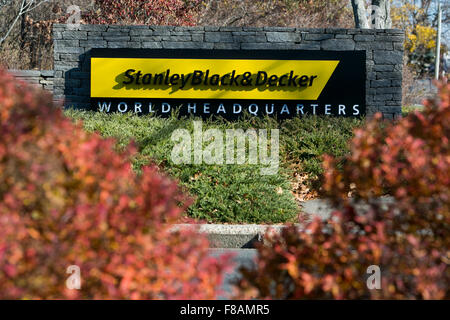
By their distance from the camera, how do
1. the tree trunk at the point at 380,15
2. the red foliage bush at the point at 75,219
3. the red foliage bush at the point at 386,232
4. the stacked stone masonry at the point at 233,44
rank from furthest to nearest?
the tree trunk at the point at 380,15
the stacked stone masonry at the point at 233,44
the red foliage bush at the point at 386,232
the red foliage bush at the point at 75,219

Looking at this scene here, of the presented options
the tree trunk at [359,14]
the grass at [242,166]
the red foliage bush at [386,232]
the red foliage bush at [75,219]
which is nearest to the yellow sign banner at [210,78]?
the grass at [242,166]

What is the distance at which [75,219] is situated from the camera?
2.66m

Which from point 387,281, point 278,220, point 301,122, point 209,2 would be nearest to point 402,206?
point 387,281

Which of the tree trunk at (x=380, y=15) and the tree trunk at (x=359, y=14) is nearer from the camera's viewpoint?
the tree trunk at (x=359, y=14)

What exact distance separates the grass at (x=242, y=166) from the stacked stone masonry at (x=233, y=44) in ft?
4.58

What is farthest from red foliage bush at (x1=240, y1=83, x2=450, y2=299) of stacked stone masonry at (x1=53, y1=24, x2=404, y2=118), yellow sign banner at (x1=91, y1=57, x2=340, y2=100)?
stacked stone masonry at (x1=53, y1=24, x2=404, y2=118)

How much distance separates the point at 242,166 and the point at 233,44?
15.0 ft

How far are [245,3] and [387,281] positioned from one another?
2314 cm

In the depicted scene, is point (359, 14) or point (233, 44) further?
point (359, 14)

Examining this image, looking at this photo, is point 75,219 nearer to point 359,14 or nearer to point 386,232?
point 386,232

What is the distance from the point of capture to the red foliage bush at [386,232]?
2.98m


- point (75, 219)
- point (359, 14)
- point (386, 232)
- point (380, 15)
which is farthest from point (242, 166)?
point (380, 15)

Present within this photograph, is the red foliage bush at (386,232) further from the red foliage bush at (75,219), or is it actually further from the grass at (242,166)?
the grass at (242,166)

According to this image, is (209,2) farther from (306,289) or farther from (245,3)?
(306,289)
